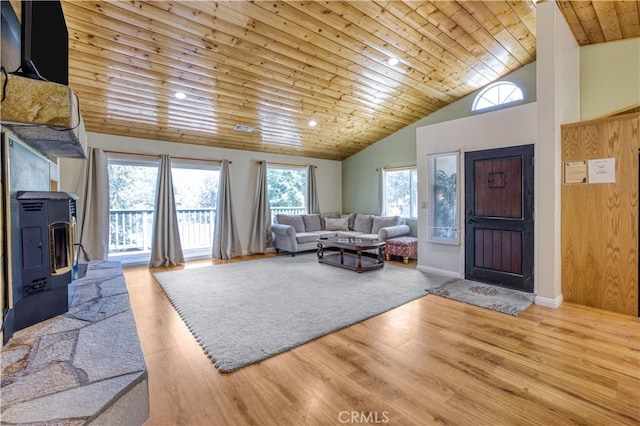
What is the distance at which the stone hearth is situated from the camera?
119 cm

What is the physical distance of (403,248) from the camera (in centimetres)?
551

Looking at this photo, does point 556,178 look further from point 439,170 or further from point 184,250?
point 184,250

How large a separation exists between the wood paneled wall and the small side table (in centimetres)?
236

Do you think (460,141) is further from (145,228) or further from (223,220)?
(145,228)

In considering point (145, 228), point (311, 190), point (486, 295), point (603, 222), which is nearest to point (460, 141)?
point (603, 222)

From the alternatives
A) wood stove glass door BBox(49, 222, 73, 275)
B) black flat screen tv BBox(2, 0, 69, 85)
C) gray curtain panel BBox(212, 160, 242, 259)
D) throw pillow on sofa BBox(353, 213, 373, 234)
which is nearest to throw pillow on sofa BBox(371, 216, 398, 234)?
throw pillow on sofa BBox(353, 213, 373, 234)

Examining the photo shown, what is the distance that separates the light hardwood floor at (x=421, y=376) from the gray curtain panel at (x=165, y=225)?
280 cm

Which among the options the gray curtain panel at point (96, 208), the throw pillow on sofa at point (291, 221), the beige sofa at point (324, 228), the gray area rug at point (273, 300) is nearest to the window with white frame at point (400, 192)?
the beige sofa at point (324, 228)

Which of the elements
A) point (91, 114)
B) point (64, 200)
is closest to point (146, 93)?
point (91, 114)

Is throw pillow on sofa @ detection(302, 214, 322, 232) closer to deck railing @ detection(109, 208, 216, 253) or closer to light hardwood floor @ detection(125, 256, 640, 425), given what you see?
deck railing @ detection(109, 208, 216, 253)

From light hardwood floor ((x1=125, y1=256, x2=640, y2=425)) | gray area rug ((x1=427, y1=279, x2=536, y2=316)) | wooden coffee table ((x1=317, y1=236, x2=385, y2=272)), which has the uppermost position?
wooden coffee table ((x1=317, y1=236, x2=385, y2=272))

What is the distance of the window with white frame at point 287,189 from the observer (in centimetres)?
709

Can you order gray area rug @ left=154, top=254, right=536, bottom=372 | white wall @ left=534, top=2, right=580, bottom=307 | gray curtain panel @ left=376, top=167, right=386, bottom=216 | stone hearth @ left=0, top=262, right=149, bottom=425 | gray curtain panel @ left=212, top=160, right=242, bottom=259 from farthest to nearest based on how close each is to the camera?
gray curtain panel @ left=376, top=167, right=386, bottom=216 → gray curtain panel @ left=212, top=160, right=242, bottom=259 → white wall @ left=534, top=2, right=580, bottom=307 → gray area rug @ left=154, top=254, right=536, bottom=372 → stone hearth @ left=0, top=262, right=149, bottom=425

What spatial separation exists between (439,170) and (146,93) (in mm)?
4236
